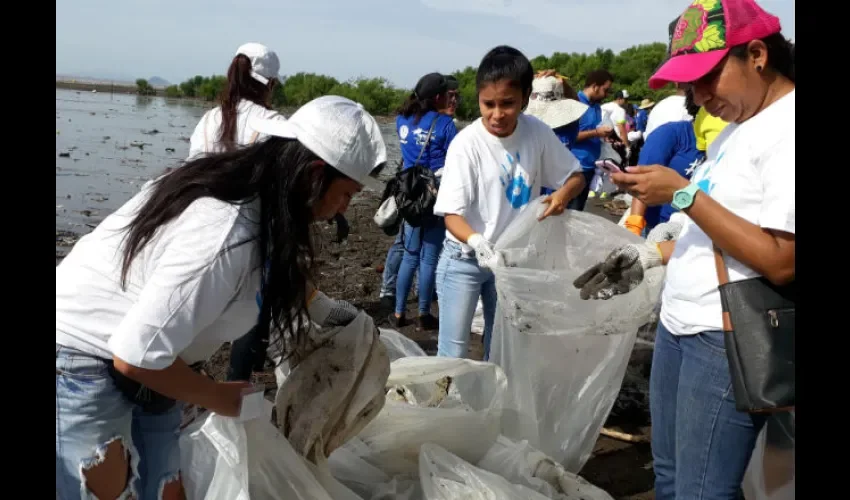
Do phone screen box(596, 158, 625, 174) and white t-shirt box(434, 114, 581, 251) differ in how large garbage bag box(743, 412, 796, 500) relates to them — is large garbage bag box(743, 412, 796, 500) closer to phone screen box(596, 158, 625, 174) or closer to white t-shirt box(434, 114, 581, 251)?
phone screen box(596, 158, 625, 174)

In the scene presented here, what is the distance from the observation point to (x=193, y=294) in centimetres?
129

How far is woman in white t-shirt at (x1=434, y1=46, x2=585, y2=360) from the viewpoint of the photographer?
259 centimetres

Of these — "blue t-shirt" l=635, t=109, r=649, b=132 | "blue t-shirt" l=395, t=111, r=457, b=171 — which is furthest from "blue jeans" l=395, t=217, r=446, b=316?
"blue t-shirt" l=635, t=109, r=649, b=132

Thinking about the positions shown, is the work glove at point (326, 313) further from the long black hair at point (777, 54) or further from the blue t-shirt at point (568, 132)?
the blue t-shirt at point (568, 132)

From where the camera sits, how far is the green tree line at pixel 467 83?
27.3 m

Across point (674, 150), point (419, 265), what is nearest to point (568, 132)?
point (419, 265)

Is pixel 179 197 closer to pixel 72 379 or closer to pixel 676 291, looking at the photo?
pixel 72 379

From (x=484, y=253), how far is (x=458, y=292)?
0.28 m

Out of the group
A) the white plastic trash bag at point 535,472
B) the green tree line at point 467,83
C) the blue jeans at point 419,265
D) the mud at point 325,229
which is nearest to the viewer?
the white plastic trash bag at point 535,472

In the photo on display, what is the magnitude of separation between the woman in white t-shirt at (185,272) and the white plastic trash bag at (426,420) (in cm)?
91

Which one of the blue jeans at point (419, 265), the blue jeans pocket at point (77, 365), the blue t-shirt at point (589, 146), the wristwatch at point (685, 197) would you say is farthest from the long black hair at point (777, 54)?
the blue t-shirt at point (589, 146)

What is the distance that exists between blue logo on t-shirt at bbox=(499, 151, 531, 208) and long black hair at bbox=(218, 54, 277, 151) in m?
1.15

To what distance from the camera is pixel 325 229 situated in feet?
22.3
